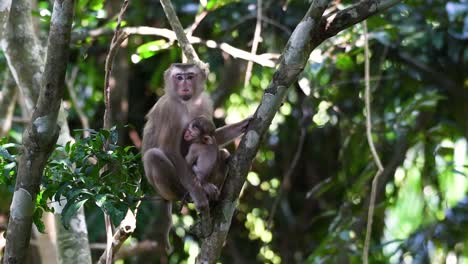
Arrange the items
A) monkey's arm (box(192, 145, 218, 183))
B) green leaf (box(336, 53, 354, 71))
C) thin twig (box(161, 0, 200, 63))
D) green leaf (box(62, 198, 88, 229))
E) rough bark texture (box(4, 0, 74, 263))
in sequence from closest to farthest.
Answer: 1. rough bark texture (box(4, 0, 74, 263))
2. green leaf (box(62, 198, 88, 229))
3. thin twig (box(161, 0, 200, 63))
4. monkey's arm (box(192, 145, 218, 183))
5. green leaf (box(336, 53, 354, 71))

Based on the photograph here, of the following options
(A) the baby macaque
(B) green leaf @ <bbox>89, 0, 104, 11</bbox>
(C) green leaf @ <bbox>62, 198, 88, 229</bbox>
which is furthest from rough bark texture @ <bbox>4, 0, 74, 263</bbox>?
(B) green leaf @ <bbox>89, 0, 104, 11</bbox>

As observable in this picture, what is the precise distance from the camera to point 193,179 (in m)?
5.38

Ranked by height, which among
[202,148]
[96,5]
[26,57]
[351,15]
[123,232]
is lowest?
[123,232]

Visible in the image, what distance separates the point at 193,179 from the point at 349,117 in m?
3.51

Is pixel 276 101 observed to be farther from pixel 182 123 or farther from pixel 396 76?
pixel 396 76

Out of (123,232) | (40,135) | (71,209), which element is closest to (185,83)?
(123,232)

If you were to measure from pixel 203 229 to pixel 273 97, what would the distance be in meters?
0.76

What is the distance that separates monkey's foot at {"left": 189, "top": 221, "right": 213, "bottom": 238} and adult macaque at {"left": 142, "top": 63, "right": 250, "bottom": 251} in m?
0.68

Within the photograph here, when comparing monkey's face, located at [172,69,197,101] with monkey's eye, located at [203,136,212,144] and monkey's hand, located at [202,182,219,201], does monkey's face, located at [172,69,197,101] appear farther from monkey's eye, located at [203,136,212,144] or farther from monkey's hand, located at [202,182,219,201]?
monkey's hand, located at [202,182,219,201]

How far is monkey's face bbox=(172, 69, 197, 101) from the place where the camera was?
5727 mm

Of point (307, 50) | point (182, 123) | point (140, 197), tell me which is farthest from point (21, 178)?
point (182, 123)

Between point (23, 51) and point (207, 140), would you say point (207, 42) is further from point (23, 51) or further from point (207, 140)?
point (23, 51)

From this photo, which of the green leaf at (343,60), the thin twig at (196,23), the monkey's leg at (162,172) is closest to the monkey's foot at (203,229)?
the monkey's leg at (162,172)

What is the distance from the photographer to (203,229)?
165 inches
